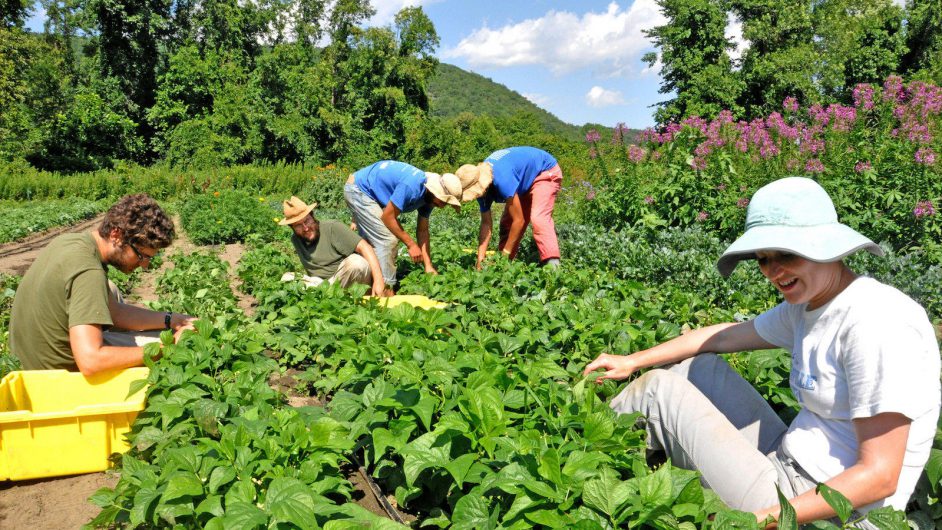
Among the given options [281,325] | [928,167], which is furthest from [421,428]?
[928,167]

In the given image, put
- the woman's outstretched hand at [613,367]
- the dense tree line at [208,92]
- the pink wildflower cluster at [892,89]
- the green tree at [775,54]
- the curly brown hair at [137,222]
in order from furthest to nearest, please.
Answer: the dense tree line at [208,92] → the green tree at [775,54] → the pink wildflower cluster at [892,89] → the curly brown hair at [137,222] → the woman's outstretched hand at [613,367]

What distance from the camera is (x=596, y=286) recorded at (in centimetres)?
477

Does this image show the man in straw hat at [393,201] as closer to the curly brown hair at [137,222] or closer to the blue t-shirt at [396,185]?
the blue t-shirt at [396,185]

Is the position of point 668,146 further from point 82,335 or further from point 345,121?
point 345,121

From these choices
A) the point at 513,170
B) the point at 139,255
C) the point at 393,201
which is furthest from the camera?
the point at 513,170

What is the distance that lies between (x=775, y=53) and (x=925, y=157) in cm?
2151

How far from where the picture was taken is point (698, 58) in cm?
2442

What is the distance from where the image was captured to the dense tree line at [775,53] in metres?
24.2

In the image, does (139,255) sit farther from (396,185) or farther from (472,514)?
(396,185)

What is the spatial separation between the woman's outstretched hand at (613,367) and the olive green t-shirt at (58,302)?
2.25 meters

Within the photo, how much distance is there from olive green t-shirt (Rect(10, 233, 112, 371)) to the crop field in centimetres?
31

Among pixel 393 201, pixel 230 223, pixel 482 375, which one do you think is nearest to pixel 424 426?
pixel 482 375

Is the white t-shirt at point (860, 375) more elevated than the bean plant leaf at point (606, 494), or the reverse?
the white t-shirt at point (860, 375)

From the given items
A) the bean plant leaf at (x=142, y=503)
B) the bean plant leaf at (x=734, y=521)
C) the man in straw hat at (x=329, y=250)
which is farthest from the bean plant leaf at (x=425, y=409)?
the man in straw hat at (x=329, y=250)
